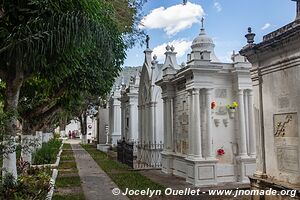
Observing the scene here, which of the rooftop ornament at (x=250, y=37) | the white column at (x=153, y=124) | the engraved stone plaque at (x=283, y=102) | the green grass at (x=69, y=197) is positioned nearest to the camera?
the engraved stone plaque at (x=283, y=102)

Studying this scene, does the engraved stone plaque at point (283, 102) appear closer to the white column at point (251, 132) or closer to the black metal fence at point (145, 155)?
the white column at point (251, 132)

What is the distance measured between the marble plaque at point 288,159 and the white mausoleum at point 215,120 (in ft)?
14.9

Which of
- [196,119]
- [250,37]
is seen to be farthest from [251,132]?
[250,37]

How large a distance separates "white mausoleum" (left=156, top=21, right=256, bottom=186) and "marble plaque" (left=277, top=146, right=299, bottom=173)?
4552 mm

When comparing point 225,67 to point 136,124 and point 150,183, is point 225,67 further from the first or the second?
point 136,124

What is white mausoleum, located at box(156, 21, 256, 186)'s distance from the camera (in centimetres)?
1112

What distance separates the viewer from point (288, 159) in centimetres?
632

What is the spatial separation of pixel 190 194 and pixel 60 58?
5552 mm

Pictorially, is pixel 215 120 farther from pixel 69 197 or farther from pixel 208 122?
pixel 69 197

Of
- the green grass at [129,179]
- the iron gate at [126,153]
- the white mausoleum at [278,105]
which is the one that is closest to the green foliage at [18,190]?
the green grass at [129,179]

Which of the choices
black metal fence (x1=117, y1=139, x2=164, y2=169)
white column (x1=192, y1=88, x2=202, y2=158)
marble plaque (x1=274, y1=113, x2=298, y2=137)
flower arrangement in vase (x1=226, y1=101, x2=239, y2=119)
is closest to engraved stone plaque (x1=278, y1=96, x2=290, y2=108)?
marble plaque (x1=274, y1=113, x2=298, y2=137)

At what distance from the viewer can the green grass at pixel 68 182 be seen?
11519 millimetres

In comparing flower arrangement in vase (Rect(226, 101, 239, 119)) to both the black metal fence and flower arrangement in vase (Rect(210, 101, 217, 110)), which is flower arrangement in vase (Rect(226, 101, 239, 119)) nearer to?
flower arrangement in vase (Rect(210, 101, 217, 110))

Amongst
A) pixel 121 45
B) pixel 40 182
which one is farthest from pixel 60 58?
pixel 40 182
